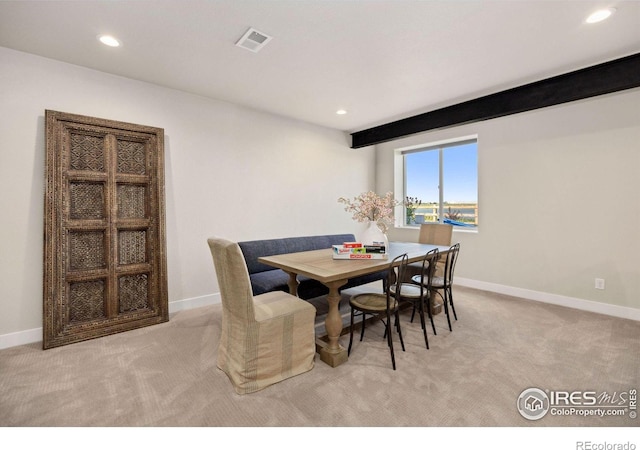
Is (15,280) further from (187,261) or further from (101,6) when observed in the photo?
(101,6)

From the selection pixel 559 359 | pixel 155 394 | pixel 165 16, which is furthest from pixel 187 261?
pixel 559 359

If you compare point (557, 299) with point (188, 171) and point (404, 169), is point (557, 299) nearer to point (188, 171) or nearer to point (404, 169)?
point (404, 169)

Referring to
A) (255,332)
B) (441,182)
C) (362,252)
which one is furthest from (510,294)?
(255,332)

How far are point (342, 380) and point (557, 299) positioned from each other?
316 cm

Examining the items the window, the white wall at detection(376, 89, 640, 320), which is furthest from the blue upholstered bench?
the white wall at detection(376, 89, 640, 320)

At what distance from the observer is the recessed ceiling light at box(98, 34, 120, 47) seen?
89.7 inches

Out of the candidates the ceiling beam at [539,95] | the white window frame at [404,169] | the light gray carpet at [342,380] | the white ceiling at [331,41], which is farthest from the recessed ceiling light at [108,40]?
the white window frame at [404,169]

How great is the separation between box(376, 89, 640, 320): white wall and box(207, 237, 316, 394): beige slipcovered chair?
3244 mm

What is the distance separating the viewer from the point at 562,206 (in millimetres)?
3521

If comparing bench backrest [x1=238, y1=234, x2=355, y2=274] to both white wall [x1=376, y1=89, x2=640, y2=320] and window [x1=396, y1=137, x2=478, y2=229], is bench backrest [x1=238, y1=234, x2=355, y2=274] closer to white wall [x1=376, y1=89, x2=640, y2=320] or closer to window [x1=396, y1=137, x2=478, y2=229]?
window [x1=396, y1=137, x2=478, y2=229]

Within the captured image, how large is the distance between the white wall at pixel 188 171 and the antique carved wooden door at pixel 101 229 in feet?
0.54

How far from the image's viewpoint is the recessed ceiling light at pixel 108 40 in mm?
2279

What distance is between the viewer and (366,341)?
2584 mm

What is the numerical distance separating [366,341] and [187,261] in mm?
2242
